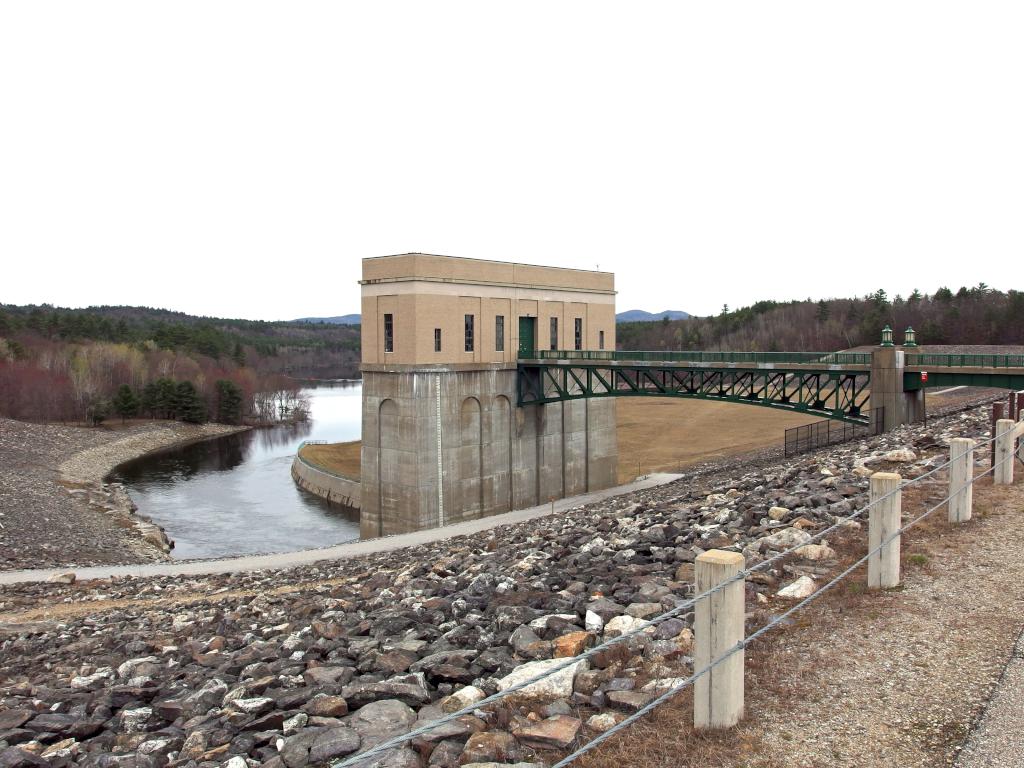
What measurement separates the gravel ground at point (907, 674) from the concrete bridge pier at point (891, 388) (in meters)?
19.7

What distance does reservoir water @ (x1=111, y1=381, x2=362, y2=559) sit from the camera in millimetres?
36688

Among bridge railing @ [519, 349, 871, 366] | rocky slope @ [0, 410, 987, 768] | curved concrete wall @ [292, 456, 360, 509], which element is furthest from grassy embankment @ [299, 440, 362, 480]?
rocky slope @ [0, 410, 987, 768]

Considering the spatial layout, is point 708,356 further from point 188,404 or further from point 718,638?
point 188,404

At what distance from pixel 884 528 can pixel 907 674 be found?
180 cm

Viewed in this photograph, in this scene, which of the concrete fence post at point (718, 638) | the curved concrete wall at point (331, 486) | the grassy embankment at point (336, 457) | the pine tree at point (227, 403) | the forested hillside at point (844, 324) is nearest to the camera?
the concrete fence post at point (718, 638)

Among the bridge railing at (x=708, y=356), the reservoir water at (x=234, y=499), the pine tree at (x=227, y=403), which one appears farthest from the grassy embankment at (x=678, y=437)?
the pine tree at (x=227, y=403)

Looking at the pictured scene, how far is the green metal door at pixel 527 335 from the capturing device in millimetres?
40375

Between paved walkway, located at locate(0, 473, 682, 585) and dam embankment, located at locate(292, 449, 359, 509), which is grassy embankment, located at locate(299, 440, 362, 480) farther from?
paved walkway, located at locate(0, 473, 682, 585)

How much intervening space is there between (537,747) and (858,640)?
305 centimetres

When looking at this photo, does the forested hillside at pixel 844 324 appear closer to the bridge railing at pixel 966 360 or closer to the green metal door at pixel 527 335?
the green metal door at pixel 527 335

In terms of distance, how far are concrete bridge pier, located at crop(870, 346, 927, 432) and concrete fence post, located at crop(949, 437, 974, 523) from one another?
18.2m

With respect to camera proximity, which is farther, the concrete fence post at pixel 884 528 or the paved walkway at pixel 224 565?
the paved walkway at pixel 224 565

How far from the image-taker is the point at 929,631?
6773 millimetres

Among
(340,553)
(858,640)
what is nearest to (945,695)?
(858,640)
